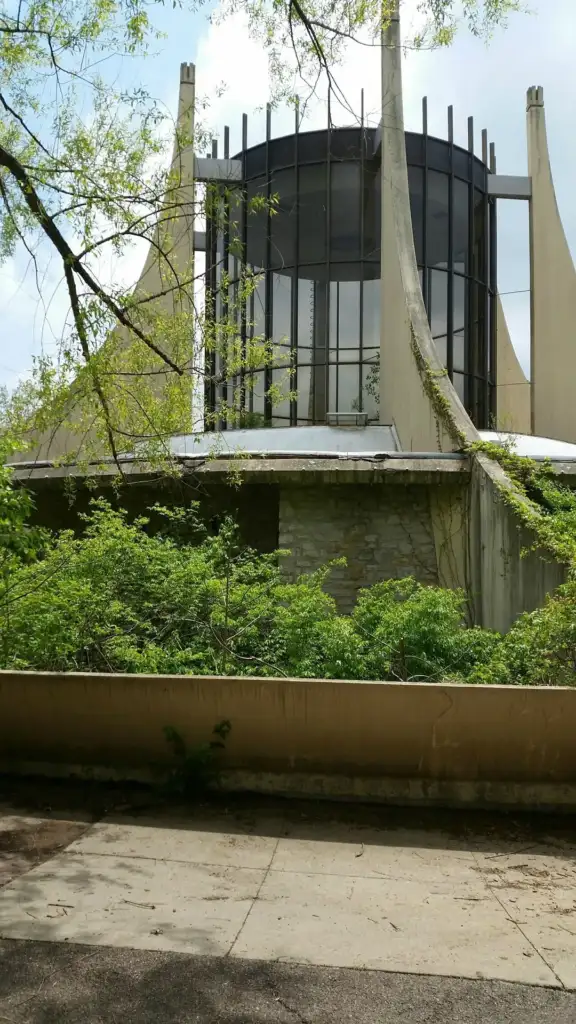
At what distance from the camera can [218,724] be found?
4355mm

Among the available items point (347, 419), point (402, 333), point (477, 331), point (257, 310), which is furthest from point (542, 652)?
point (477, 331)

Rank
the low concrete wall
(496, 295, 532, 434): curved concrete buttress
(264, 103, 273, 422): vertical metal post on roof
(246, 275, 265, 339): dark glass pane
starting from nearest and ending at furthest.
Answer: the low concrete wall, (264, 103, 273, 422): vertical metal post on roof, (246, 275, 265, 339): dark glass pane, (496, 295, 532, 434): curved concrete buttress

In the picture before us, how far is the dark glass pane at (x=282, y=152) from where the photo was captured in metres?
14.6

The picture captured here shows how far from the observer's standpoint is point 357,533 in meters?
8.53

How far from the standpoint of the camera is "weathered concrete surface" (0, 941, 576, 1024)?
225 centimetres

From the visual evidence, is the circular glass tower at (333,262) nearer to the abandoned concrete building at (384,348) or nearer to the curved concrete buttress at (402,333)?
the abandoned concrete building at (384,348)

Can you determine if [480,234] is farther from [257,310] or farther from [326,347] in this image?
[257,310]

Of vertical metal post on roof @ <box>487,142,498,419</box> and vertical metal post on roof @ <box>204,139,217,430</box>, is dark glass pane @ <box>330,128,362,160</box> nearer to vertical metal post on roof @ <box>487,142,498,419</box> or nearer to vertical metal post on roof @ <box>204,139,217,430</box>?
vertical metal post on roof @ <box>487,142,498,419</box>

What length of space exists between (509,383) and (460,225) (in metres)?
4.13

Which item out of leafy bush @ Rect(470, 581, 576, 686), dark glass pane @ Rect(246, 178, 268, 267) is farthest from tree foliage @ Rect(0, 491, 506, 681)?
dark glass pane @ Rect(246, 178, 268, 267)

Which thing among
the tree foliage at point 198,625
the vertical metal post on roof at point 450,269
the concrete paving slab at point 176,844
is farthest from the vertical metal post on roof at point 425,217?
the concrete paving slab at point 176,844

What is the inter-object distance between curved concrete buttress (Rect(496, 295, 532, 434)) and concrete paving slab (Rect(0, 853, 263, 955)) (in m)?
15.1

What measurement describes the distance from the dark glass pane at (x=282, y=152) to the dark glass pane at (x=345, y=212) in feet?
2.83

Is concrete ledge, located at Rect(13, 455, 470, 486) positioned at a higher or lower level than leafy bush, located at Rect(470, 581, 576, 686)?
higher
